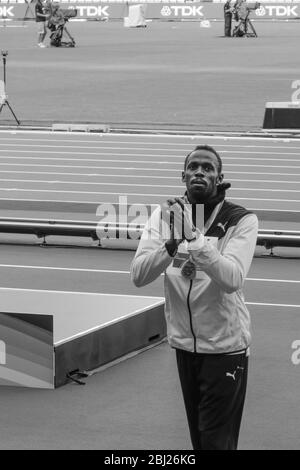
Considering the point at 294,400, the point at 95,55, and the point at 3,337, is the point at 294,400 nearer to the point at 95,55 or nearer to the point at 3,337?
the point at 3,337

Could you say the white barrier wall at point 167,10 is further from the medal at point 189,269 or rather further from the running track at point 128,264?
the medal at point 189,269

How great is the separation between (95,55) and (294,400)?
37385 millimetres

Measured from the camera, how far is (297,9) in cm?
7275

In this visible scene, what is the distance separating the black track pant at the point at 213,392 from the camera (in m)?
6.04

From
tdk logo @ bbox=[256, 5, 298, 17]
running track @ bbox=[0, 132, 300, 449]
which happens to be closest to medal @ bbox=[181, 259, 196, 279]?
running track @ bbox=[0, 132, 300, 449]

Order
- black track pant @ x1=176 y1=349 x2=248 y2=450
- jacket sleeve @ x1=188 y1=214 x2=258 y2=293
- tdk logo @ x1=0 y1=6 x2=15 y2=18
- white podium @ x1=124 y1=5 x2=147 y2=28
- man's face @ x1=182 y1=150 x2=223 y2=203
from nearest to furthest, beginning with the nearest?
1. jacket sleeve @ x1=188 y1=214 x2=258 y2=293
2. man's face @ x1=182 y1=150 x2=223 y2=203
3. black track pant @ x1=176 y1=349 x2=248 y2=450
4. white podium @ x1=124 y1=5 x2=147 y2=28
5. tdk logo @ x1=0 y1=6 x2=15 y2=18

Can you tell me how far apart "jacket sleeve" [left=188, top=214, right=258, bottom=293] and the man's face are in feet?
0.82

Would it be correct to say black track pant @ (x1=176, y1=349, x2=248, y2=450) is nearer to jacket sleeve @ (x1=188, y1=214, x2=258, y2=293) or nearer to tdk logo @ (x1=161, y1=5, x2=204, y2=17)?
jacket sleeve @ (x1=188, y1=214, x2=258, y2=293)

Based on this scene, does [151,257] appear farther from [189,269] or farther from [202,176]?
[202,176]

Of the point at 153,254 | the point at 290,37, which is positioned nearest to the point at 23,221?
the point at 153,254

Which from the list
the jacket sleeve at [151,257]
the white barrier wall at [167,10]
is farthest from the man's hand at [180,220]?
the white barrier wall at [167,10]

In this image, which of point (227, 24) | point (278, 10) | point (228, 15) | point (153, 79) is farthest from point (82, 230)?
point (278, 10)

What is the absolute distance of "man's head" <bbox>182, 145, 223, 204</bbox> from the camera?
5.93 metres

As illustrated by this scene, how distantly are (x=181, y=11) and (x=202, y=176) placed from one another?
6849cm
